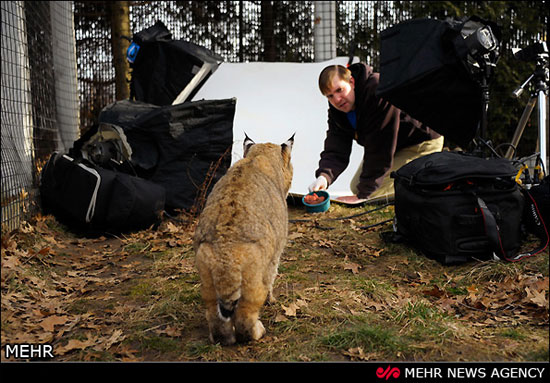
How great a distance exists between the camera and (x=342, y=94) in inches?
208

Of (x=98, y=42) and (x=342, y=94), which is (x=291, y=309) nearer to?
(x=342, y=94)

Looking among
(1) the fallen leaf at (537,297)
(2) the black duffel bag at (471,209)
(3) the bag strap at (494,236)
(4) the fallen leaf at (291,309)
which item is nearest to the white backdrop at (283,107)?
(2) the black duffel bag at (471,209)

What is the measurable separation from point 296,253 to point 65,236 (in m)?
2.30

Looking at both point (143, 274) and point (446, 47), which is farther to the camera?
point (446, 47)

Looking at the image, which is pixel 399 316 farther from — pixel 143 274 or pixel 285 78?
pixel 285 78

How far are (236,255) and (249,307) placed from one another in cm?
29

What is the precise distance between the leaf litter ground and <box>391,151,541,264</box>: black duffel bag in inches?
5.5

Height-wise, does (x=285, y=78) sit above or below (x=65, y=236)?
above

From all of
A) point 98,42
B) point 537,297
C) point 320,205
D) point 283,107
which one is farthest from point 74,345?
point 98,42

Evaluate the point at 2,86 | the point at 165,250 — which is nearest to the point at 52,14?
the point at 2,86

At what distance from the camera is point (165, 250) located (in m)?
4.32

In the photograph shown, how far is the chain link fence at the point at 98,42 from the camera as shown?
4.67 m

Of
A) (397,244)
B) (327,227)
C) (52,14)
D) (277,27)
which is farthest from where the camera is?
(277,27)
